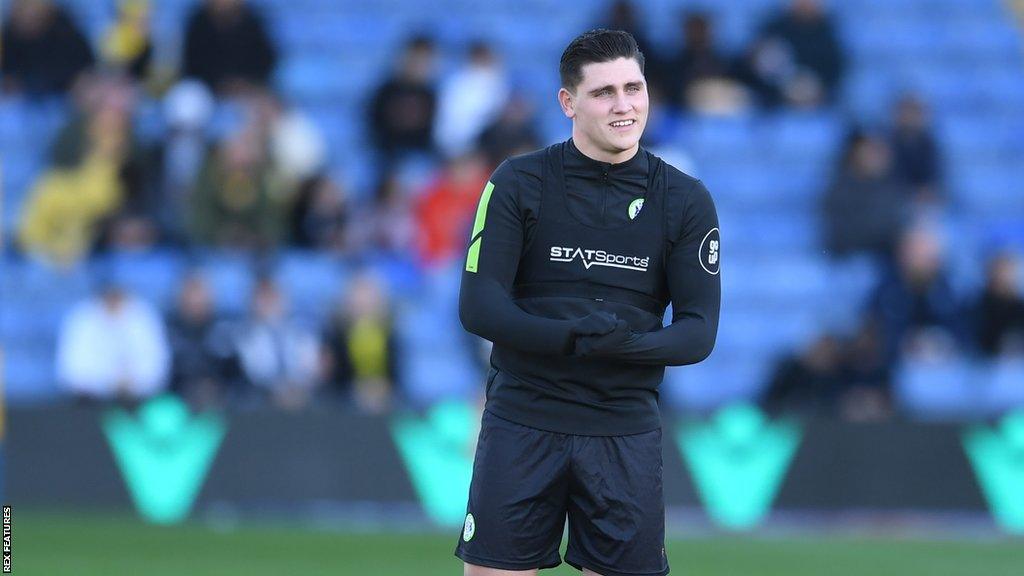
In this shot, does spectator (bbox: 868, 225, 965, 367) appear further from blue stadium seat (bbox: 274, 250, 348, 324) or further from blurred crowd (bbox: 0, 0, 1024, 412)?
blue stadium seat (bbox: 274, 250, 348, 324)

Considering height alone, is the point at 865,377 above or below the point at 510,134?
below

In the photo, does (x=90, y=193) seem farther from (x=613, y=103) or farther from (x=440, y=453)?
(x=613, y=103)

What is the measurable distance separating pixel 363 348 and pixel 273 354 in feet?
2.16

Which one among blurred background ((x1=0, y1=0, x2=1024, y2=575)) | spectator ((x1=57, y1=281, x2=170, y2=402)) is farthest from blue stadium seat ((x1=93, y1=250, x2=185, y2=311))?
spectator ((x1=57, y1=281, x2=170, y2=402))

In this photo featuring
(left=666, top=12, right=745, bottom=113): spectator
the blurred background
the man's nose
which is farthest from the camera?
(left=666, top=12, right=745, bottom=113): spectator

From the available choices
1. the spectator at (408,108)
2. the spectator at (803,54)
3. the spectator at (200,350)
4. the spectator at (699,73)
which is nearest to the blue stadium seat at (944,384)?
the spectator at (803,54)

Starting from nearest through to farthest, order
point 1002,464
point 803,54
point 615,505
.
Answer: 1. point 615,505
2. point 1002,464
3. point 803,54

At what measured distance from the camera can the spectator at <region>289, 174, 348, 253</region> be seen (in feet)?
44.8

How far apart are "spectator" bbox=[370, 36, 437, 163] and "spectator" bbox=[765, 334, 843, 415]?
3.58 meters

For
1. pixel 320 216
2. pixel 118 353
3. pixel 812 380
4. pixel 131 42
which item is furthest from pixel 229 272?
pixel 812 380

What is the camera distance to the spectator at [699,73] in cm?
1456

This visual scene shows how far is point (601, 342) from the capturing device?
4.74m

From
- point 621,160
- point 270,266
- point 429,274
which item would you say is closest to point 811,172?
point 429,274

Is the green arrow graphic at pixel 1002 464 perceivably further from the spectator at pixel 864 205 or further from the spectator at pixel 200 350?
the spectator at pixel 200 350
